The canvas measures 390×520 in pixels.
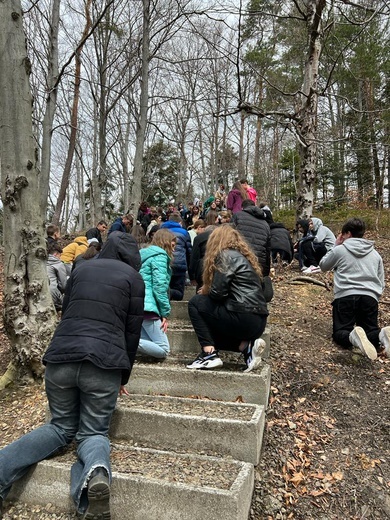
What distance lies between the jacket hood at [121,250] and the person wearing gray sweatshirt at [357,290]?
280cm

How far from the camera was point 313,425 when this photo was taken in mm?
3539

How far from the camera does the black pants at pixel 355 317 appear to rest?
15.9 feet

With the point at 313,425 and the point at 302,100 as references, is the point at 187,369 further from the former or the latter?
the point at 302,100

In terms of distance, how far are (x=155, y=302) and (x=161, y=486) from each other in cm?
190

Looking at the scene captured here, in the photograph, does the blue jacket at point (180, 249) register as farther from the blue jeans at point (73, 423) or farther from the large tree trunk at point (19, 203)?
the blue jeans at point (73, 423)

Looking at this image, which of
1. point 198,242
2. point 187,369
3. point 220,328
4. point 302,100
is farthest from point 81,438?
point 302,100

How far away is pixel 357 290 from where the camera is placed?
487cm

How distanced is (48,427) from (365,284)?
378 centimetres

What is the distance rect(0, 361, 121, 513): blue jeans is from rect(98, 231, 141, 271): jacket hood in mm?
929

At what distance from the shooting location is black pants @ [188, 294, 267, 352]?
12.1 ft

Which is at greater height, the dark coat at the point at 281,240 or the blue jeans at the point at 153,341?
the dark coat at the point at 281,240

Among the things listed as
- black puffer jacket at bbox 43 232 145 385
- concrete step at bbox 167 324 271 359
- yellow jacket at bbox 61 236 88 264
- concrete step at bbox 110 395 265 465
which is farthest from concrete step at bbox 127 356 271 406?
yellow jacket at bbox 61 236 88 264

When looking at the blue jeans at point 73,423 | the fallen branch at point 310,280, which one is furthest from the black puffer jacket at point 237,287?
the fallen branch at point 310,280

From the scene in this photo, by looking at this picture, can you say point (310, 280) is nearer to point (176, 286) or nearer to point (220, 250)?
point (176, 286)
